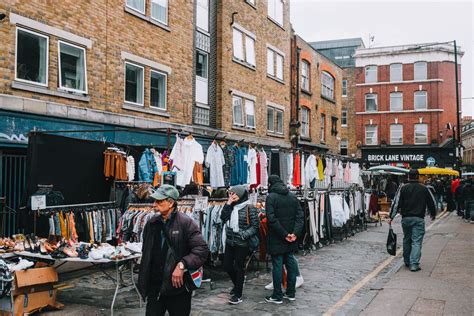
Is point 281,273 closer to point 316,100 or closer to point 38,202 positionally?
point 38,202

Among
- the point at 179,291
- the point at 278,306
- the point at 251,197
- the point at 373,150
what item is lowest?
the point at 278,306

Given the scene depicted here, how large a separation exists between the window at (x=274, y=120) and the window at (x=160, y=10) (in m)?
9.24

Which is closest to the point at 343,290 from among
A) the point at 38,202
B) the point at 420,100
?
the point at 38,202

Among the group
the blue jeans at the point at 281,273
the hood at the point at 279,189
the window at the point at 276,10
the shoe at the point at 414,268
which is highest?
the window at the point at 276,10

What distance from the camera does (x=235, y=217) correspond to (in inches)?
313

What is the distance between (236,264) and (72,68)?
8.06m

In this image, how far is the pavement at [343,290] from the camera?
7.36m

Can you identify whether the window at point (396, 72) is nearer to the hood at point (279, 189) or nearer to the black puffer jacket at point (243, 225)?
the hood at point (279, 189)

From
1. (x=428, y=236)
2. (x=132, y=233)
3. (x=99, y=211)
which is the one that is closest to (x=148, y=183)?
(x=99, y=211)

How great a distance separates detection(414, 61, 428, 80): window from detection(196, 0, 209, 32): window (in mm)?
35503

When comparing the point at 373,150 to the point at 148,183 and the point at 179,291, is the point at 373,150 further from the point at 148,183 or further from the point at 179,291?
the point at 179,291

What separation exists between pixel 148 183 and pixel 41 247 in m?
3.72

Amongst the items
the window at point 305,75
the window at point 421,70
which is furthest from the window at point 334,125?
the window at point 421,70

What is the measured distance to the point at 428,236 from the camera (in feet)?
54.5
